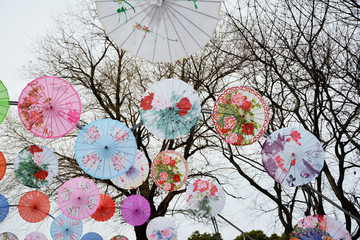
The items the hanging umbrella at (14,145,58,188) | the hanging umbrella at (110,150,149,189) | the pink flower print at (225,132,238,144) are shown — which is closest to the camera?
the pink flower print at (225,132,238,144)

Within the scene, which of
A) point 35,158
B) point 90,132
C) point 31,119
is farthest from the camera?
point 35,158

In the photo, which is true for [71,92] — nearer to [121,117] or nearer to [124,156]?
[124,156]

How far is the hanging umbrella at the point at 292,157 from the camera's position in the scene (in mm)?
4086

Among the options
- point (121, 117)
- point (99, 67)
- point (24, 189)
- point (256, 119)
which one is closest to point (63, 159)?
point (24, 189)

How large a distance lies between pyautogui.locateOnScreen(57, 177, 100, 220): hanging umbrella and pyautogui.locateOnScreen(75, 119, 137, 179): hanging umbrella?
5.37ft

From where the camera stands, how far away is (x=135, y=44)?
127 inches

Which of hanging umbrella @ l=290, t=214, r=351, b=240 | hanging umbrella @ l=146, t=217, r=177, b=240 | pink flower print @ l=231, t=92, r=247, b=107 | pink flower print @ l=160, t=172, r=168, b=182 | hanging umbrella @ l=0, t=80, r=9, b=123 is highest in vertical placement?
hanging umbrella @ l=0, t=80, r=9, b=123

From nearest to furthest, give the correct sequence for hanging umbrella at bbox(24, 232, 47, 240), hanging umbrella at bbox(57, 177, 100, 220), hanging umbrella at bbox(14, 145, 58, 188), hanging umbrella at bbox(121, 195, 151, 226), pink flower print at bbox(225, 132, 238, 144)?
1. pink flower print at bbox(225, 132, 238, 144)
2. hanging umbrella at bbox(57, 177, 100, 220)
3. hanging umbrella at bbox(14, 145, 58, 188)
4. hanging umbrella at bbox(121, 195, 151, 226)
5. hanging umbrella at bbox(24, 232, 47, 240)

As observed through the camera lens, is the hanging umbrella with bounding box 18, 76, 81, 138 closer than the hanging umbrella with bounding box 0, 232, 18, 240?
Yes

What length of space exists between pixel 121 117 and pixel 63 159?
2319 millimetres

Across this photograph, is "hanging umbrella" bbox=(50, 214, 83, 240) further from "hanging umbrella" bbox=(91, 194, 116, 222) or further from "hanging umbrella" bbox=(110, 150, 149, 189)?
"hanging umbrella" bbox=(110, 150, 149, 189)

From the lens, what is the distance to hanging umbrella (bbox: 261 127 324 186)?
4.09m

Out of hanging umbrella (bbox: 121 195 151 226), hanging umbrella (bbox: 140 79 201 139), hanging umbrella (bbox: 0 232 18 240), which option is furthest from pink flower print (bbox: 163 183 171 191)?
hanging umbrella (bbox: 0 232 18 240)

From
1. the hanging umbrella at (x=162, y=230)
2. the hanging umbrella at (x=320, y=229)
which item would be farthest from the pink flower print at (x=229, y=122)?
the hanging umbrella at (x=162, y=230)
